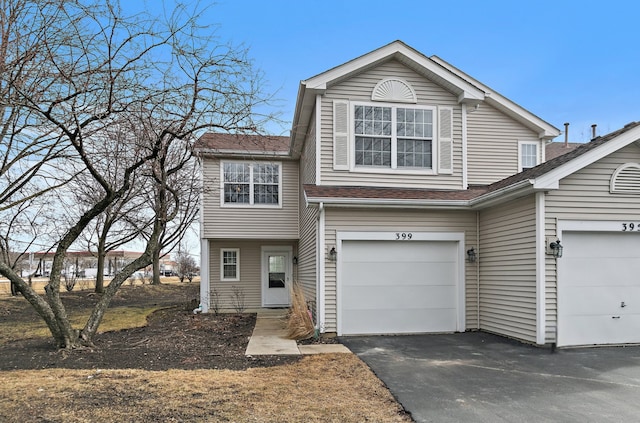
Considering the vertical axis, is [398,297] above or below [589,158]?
below

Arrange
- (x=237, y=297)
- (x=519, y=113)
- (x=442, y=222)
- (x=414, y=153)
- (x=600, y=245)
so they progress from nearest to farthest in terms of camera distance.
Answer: (x=600, y=245), (x=442, y=222), (x=414, y=153), (x=519, y=113), (x=237, y=297)

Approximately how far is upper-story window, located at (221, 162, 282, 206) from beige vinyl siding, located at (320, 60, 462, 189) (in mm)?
4463

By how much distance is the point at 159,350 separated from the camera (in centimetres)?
772

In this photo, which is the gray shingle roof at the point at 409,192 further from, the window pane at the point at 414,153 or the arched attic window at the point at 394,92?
the arched attic window at the point at 394,92

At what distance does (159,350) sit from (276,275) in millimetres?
7346

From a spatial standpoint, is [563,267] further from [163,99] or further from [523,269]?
[163,99]

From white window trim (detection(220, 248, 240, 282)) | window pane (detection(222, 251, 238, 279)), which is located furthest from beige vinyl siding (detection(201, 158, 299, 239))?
window pane (detection(222, 251, 238, 279))

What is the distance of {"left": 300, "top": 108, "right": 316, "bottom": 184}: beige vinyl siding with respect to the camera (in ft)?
34.8

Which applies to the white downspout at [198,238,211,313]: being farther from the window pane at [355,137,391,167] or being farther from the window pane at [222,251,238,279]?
the window pane at [355,137,391,167]

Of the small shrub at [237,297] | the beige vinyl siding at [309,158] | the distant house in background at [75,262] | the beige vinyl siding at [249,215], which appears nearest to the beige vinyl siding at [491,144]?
the beige vinyl siding at [309,158]

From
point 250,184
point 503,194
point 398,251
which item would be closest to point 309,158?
point 250,184

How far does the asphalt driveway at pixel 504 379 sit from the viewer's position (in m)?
4.46

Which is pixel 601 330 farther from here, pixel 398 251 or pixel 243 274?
pixel 243 274

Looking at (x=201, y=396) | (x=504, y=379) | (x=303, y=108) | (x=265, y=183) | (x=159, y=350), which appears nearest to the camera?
(x=201, y=396)
